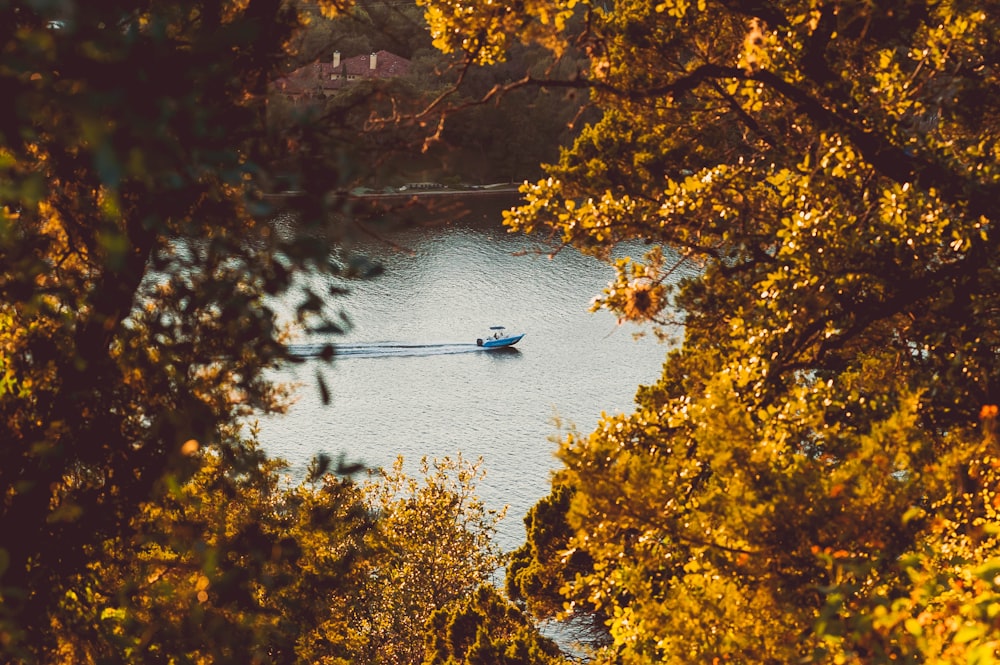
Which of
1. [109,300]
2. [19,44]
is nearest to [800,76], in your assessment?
[109,300]

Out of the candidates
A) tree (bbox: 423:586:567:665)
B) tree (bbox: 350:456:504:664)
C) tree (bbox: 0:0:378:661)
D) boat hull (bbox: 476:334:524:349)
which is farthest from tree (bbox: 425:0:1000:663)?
boat hull (bbox: 476:334:524:349)

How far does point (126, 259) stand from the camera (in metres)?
3.43

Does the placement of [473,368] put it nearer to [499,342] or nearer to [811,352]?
[499,342]

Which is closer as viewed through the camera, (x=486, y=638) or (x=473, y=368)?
(x=486, y=638)

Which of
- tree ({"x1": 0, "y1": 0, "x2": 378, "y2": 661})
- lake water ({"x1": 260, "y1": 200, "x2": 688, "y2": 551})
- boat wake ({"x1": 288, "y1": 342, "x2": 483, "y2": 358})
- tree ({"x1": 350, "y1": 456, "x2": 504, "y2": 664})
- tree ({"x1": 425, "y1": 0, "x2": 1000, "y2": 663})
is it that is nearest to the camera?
tree ({"x1": 0, "y1": 0, "x2": 378, "y2": 661})

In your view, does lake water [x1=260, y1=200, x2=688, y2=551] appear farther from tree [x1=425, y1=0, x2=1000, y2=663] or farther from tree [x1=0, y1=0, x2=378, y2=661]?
tree [x1=0, y1=0, x2=378, y2=661]

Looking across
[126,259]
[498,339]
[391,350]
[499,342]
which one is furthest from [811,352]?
[391,350]

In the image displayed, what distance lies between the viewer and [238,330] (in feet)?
14.0

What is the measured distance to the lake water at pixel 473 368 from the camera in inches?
2238

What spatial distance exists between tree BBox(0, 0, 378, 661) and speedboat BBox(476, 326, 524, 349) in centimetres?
6355

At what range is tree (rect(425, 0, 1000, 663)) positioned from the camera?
20.0ft

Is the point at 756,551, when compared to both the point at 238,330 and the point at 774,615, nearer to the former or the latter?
the point at 774,615

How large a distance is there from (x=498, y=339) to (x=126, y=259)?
2611 inches

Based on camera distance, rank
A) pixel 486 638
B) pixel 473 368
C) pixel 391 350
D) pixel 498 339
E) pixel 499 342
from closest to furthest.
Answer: pixel 486 638 < pixel 473 368 < pixel 499 342 < pixel 498 339 < pixel 391 350
